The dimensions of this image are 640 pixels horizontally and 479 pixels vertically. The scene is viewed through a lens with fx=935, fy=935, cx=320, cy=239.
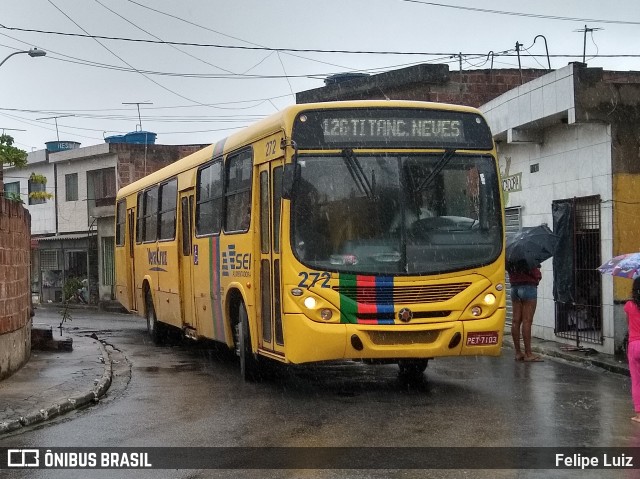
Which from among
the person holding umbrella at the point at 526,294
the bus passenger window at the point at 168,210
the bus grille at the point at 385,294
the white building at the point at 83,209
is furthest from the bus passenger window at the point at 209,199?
the white building at the point at 83,209

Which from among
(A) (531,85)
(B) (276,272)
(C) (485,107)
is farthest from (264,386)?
(C) (485,107)

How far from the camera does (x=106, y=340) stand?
1981 cm

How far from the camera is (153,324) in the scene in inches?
724

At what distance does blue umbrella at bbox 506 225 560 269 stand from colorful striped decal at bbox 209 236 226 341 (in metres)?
4.41

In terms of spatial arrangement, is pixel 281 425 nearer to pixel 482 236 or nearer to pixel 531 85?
pixel 482 236

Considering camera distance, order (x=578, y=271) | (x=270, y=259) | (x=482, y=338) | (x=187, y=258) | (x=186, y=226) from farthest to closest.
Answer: (x=578, y=271), (x=186, y=226), (x=187, y=258), (x=270, y=259), (x=482, y=338)

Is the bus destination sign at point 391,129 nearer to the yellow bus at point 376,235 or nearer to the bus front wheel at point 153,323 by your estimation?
the yellow bus at point 376,235

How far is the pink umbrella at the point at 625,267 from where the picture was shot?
10.7 meters

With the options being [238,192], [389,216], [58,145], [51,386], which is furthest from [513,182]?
[58,145]

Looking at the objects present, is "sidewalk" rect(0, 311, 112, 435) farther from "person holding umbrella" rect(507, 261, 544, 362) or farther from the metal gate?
the metal gate

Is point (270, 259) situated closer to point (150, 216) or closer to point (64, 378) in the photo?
point (64, 378)

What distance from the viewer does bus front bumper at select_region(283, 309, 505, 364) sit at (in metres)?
9.77

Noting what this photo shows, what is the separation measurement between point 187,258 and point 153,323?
12.5 feet

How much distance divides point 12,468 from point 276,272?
3.89 metres
